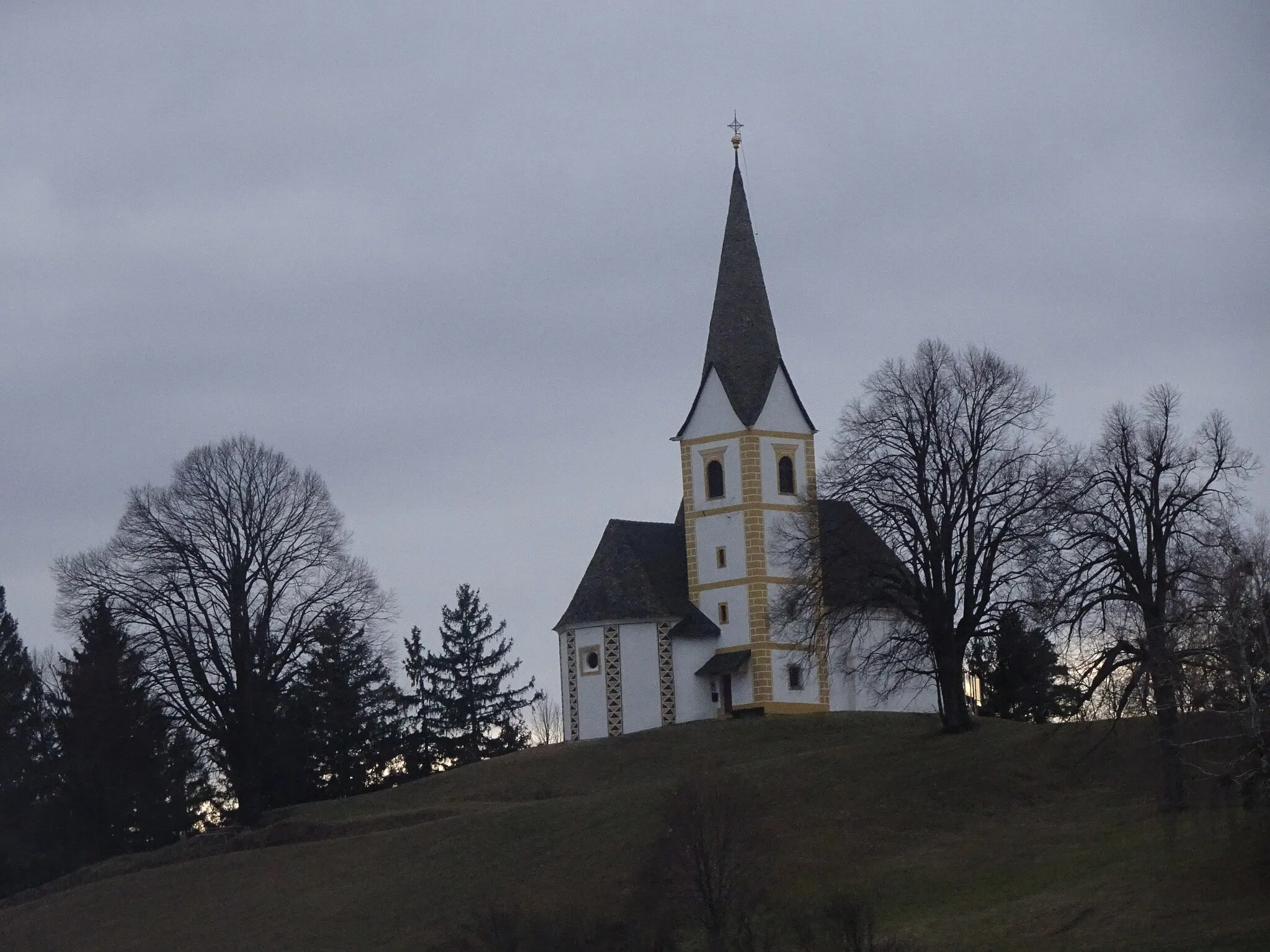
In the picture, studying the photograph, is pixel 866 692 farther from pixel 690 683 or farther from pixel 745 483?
pixel 745 483

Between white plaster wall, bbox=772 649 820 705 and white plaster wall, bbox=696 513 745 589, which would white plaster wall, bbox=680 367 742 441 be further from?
white plaster wall, bbox=772 649 820 705

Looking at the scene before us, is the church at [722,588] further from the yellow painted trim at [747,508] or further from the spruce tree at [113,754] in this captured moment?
the spruce tree at [113,754]

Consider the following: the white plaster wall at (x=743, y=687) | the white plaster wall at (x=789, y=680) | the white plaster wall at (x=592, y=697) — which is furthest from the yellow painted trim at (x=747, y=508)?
the white plaster wall at (x=592, y=697)

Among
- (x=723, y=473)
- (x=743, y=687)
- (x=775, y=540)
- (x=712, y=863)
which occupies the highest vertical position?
(x=723, y=473)

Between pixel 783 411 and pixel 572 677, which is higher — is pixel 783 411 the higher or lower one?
the higher one

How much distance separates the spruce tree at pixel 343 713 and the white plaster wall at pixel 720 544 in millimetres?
12092

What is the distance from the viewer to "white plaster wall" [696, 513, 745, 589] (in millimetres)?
70250

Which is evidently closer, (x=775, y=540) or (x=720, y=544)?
(x=775, y=540)

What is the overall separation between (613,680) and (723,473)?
801 centimetres

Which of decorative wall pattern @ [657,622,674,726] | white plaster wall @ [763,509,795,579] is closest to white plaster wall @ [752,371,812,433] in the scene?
white plaster wall @ [763,509,795,579]

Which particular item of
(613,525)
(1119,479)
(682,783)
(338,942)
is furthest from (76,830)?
(1119,479)

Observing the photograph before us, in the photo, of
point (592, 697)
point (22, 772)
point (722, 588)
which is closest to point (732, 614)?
point (722, 588)

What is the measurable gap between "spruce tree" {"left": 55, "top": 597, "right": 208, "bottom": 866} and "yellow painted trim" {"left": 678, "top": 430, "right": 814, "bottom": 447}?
19.9m

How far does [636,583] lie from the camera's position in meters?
71.3
